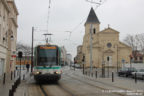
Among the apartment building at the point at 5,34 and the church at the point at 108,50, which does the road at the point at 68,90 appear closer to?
the apartment building at the point at 5,34

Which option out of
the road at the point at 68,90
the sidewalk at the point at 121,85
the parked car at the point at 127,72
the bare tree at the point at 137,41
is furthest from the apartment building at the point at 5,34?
the bare tree at the point at 137,41

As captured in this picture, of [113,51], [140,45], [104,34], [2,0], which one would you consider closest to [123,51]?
[113,51]

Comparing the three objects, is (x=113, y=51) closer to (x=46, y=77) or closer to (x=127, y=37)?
(x=127, y=37)

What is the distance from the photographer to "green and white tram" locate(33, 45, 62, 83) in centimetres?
1606

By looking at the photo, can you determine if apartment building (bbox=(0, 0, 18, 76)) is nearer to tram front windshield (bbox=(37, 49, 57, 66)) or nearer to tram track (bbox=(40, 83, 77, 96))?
tram front windshield (bbox=(37, 49, 57, 66))

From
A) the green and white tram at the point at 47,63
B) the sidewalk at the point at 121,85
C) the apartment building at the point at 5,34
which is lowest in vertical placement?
the sidewalk at the point at 121,85

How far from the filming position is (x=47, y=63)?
16.3m

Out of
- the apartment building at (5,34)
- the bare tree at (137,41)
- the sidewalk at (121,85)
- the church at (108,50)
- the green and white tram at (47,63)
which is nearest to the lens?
the sidewalk at (121,85)

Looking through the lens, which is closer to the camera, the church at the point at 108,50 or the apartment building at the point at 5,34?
the apartment building at the point at 5,34

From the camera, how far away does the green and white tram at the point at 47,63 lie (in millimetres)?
16062

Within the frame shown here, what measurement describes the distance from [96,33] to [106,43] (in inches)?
262

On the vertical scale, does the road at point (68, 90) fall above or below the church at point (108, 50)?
below

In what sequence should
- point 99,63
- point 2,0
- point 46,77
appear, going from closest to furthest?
1. point 46,77
2. point 2,0
3. point 99,63

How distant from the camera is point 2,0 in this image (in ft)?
85.6
